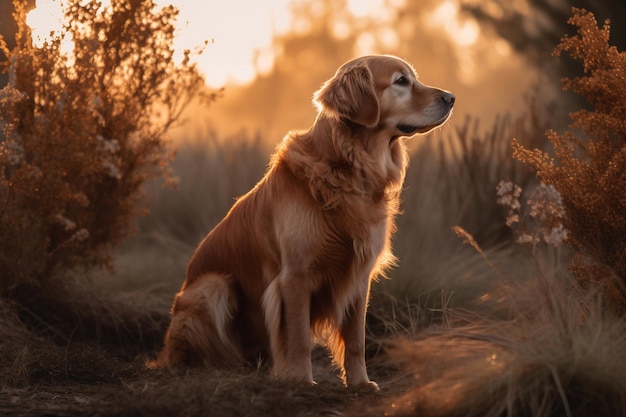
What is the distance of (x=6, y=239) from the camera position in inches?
181

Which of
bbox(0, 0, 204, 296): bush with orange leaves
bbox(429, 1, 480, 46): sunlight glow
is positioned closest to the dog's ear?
bbox(0, 0, 204, 296): bush with orange leaves

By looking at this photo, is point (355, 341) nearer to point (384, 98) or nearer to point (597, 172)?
point (384, 98)

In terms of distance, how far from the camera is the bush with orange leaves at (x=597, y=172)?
373 cm

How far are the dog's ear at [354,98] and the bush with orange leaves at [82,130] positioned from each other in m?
1.55

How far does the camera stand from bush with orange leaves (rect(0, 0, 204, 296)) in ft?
15.2

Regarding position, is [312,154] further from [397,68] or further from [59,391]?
[59,391]

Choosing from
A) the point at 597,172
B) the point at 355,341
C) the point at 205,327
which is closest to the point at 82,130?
the point at 205,327

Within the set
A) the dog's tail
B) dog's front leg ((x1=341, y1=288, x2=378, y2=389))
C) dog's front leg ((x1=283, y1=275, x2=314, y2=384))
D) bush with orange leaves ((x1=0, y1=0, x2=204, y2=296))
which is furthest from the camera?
bush with orange leaves ((x1=0, y1=0, x2=204, y2=296))

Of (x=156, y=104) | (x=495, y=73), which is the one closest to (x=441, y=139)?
(x=156, y=104)

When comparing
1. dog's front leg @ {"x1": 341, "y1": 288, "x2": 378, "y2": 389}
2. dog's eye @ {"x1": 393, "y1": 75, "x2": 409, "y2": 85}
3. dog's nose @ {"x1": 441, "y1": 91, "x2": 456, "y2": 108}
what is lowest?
dog's front leg @ {"x1": 341, "y1": 288, "x2": 378, "y2": 389}

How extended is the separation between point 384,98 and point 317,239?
734 millimetres

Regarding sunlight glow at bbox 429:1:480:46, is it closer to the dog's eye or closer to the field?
the field

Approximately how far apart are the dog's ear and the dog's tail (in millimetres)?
964

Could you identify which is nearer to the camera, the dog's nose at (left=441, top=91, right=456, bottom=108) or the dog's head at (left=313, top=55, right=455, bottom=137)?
the dog's head at (left=313, top=55, right=455, bottom=137)
